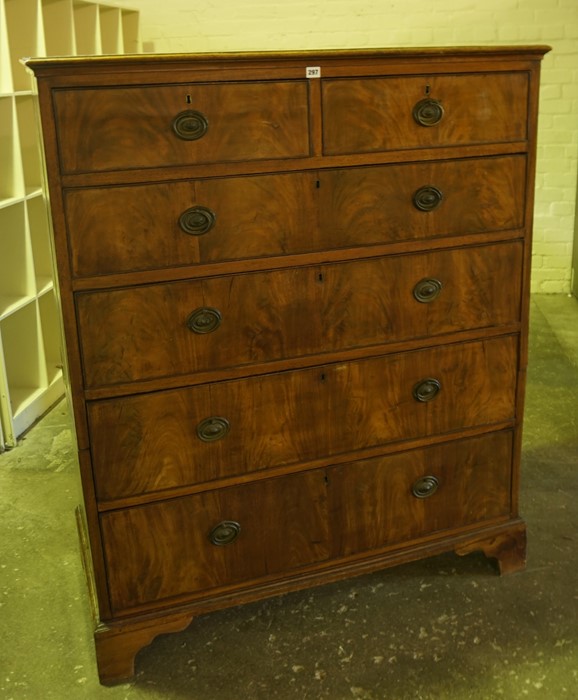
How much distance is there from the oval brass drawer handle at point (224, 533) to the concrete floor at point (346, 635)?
0.94 feet

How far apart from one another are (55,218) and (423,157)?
84 centimetres

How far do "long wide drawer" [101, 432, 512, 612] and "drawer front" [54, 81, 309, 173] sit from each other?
2.62ft

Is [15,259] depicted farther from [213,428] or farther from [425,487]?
[425,487]

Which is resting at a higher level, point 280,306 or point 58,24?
point 58,24

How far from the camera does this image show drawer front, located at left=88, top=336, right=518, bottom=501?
1.88 metres

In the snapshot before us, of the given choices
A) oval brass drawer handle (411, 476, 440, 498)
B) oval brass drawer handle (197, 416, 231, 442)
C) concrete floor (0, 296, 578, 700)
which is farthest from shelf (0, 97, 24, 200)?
oval brass drawer handle (411, 476, 440, 498)

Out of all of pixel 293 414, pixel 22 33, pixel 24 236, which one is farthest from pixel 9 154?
pixel 293 414

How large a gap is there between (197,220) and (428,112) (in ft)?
1.93

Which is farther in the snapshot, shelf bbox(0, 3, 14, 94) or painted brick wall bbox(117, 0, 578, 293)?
painted brick wall bbox(117, 0, 578, 293)

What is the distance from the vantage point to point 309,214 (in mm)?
1868

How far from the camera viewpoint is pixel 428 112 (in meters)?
1.88

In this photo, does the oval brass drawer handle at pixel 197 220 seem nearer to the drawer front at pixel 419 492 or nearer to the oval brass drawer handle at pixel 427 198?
the oval brass drawer handle at pixel 427 198

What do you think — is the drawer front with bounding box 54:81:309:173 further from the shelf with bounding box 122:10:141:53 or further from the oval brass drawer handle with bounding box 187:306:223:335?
the shelf with bounding box 122:10:141:53

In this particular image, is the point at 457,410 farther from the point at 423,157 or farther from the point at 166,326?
the point at 166,326
